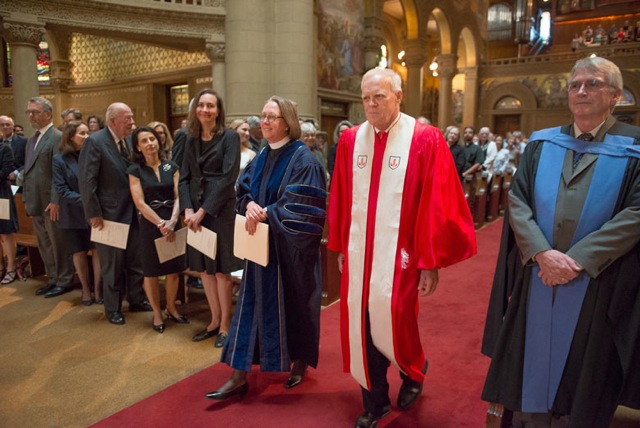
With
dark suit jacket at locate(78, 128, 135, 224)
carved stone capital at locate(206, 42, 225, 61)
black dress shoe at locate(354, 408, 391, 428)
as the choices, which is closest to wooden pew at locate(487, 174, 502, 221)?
carved stone capital at locate(206, 42, 225, 61)

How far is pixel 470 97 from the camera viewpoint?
67.1 ft

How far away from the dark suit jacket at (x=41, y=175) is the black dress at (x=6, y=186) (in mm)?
395

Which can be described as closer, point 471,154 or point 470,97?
point 471,154

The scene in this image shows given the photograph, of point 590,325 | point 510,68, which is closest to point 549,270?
point 590,325

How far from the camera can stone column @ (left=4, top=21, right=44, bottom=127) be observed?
7887mm

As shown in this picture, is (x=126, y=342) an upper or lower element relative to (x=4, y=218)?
lower

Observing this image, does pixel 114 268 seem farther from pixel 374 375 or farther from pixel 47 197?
pixel 374 375

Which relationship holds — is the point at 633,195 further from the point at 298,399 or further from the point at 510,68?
the point at 510,68

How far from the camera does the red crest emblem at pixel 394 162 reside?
2.32 metres

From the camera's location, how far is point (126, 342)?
365 cm

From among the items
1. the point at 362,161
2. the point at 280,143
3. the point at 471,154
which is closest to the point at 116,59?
the point at 471,154

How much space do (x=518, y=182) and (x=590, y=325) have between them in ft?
2.17

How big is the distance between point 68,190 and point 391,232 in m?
3.26

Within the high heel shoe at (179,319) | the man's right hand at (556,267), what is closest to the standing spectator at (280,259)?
the man's right hand at (556,267)
